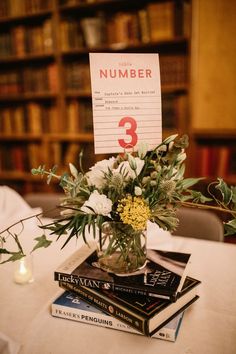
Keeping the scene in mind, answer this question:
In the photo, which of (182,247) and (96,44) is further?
(96,44)

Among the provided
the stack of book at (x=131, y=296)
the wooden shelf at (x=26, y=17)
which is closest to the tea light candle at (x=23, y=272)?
the stack of book at (x=131, y=296)

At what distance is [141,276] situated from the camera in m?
0.79

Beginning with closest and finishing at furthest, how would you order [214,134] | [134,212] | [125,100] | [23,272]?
[134,212] → [125,100] → [23,272] → [214,134]

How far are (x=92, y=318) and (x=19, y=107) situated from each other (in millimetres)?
2751

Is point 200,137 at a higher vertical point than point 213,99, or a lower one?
lower

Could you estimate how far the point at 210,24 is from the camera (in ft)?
8.32

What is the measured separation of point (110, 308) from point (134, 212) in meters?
0.23

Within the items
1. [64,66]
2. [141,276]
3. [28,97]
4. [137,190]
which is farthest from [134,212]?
[28,97]

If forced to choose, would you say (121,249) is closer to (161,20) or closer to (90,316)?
(90,316)

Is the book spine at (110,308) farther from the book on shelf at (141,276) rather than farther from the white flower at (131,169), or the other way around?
the white flower at (131,169)

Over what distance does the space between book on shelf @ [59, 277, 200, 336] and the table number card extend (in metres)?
0.35

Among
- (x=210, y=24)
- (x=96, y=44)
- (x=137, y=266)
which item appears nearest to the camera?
(x=137, y=266)

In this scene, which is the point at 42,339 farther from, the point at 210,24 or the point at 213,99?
the point at 210,24

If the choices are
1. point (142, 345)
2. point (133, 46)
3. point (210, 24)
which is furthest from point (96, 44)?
point (142, 345)
